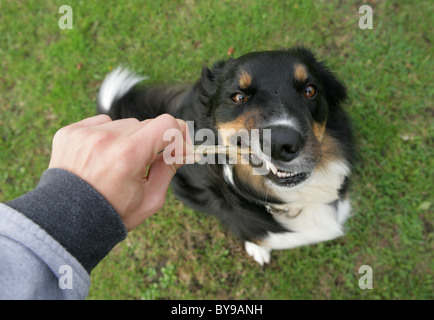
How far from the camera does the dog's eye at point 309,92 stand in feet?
6.80

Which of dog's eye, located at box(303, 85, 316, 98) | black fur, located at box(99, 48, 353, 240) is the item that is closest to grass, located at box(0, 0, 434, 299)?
black fur, located at box(99, 48, 353, 240)

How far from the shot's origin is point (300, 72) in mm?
2020

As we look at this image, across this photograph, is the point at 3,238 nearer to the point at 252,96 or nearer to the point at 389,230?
the point at 252,96

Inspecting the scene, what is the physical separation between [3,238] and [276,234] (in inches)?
78.0

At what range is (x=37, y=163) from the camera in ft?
13.1

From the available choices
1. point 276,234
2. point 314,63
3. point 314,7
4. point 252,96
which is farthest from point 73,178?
point 314,7

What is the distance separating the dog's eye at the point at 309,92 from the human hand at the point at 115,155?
96cm

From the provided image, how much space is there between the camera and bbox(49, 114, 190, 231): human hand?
1405mm

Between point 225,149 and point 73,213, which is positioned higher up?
point 225,149

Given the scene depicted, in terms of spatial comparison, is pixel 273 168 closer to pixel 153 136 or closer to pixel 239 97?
pixel 239 97

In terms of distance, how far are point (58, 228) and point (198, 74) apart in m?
3.04

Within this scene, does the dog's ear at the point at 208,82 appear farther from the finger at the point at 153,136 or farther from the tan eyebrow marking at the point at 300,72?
the finger at the point at 153,136
